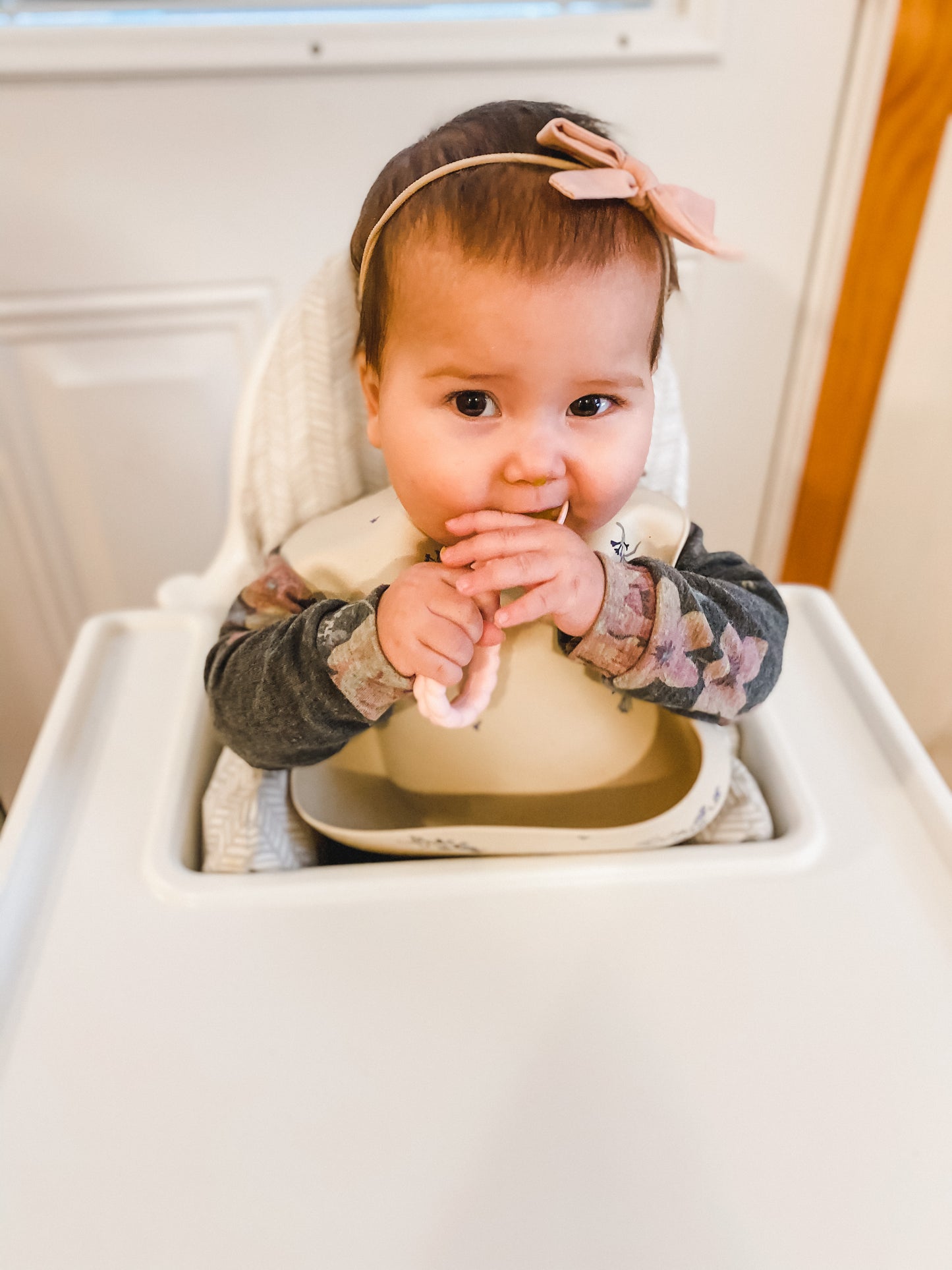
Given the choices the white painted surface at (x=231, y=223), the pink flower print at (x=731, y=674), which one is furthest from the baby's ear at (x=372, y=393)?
the white painted surface at (x=231, y=223)

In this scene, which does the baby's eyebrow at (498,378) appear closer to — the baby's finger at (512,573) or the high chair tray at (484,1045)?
the baby's finger at (512,573)

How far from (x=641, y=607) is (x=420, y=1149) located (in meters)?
0.29

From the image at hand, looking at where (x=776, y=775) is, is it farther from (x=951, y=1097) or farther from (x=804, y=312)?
(x=804, y=312)

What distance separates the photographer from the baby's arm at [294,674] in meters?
0.51

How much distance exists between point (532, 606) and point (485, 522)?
5 centimetres

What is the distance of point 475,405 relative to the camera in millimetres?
449

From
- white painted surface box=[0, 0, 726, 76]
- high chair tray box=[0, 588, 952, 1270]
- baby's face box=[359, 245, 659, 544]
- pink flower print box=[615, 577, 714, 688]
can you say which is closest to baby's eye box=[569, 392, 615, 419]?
baby's face box=[359, 245, 659, 544]

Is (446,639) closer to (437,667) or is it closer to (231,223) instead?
(437,667)

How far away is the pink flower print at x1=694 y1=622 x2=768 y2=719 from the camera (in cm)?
55

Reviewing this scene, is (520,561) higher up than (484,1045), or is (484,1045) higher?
(520,561)

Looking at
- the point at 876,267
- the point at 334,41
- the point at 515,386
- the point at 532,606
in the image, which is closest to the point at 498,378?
the point at 515,386

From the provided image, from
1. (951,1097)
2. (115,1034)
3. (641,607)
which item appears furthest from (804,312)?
(115,1034)

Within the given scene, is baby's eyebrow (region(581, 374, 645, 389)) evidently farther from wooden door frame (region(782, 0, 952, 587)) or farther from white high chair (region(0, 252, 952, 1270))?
wooden door frame (region(782, 0, 952, 587))

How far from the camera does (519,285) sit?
417 millimetres
